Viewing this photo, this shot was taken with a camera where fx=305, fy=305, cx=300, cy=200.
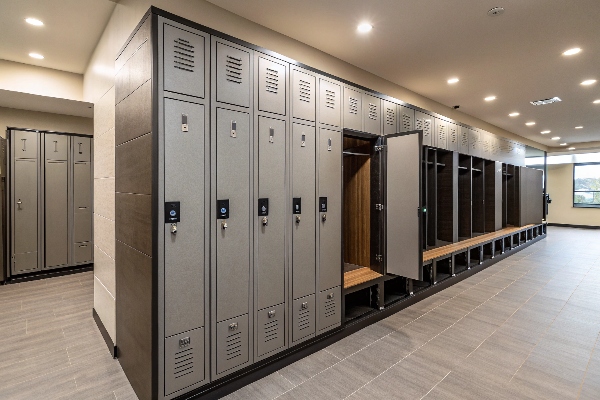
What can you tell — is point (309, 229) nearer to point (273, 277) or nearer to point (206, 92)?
point (273, 277)

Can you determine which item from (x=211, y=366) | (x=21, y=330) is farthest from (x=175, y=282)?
(x=21, y=330)

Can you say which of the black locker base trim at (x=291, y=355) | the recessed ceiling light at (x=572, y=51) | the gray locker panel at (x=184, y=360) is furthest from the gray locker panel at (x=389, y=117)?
the gray locker panel at (x=184, y=360)

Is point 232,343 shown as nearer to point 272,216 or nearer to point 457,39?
point 272,216

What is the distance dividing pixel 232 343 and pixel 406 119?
12.8 feet

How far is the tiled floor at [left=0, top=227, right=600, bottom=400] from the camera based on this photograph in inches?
97.9

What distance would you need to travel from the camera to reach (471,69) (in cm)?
438

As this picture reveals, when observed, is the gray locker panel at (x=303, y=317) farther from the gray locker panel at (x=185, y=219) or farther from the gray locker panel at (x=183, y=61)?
the gray locker panel at (x=183, y=61)

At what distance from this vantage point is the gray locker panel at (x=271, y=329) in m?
2.72

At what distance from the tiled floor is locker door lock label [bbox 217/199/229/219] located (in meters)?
1.43

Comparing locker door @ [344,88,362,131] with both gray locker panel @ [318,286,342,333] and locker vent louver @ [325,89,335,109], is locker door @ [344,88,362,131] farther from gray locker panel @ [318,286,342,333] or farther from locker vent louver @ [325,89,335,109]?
gray locker panel @ [318,286,342,333]

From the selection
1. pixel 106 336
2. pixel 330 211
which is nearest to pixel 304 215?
pixel 330 211

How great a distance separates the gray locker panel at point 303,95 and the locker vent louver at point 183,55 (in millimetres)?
1035

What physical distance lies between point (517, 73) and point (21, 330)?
7365 mm

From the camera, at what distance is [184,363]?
2.26 meters
